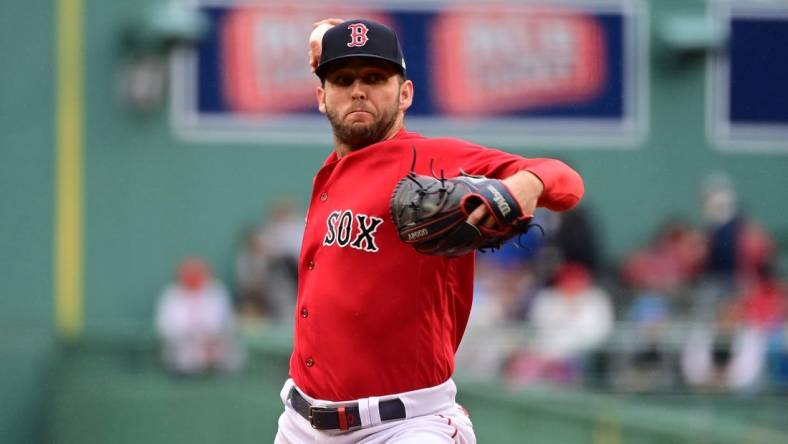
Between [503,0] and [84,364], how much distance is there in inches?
229

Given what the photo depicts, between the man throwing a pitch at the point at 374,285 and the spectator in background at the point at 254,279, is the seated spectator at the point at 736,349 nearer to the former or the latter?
the spectator in background at the point at 254,279

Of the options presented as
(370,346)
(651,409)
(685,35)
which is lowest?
(651,409)

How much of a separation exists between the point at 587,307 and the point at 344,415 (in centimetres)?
659

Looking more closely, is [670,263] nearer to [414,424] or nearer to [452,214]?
[414,424]

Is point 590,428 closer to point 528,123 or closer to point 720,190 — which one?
point 720,190

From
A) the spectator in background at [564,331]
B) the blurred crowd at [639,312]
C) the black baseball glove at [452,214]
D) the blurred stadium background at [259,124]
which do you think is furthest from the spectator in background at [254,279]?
the black baseball glove at [452,214]

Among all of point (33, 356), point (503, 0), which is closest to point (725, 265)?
point (503, 0)

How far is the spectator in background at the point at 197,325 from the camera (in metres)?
11.6

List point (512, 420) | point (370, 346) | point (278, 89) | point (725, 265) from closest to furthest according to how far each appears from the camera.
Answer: point (370, 346)
point (512, 420)
point (725, 265)
point (278, 89)

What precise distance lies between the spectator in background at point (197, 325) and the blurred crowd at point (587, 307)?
0.04 feet

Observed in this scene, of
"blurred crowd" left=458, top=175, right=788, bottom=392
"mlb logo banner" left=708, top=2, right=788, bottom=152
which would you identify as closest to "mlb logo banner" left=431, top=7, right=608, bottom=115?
"mlb logo banner" left=708, top=2, right=788, bottom=152

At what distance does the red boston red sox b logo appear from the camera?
14.9 ft

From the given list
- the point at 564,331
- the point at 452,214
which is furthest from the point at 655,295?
the point at 452,214

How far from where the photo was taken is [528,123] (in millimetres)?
14953
